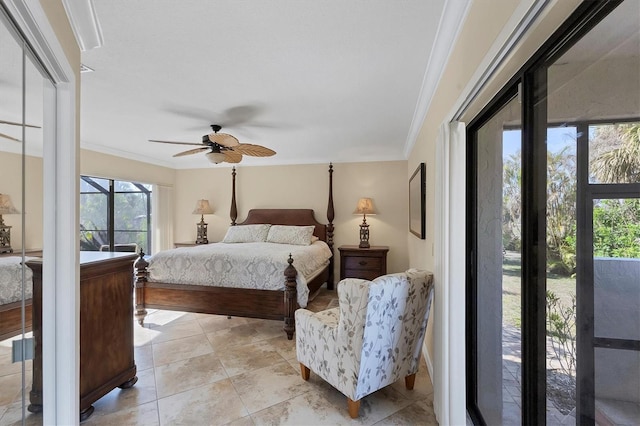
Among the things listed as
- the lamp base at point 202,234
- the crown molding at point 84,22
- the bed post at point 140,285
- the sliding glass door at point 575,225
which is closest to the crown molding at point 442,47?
the sliding glass door at point 575,225

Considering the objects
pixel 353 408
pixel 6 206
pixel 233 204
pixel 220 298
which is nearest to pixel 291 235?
pixel 233 204

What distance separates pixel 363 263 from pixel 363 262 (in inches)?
0.7

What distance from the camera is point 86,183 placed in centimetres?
464

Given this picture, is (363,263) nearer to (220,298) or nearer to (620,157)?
(220,298)

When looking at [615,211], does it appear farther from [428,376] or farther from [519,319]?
[428,376]

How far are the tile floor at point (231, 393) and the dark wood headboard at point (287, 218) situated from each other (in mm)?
2421

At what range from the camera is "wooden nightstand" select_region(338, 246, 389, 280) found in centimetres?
452

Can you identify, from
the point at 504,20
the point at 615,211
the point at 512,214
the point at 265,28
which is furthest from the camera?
the point at 265,28

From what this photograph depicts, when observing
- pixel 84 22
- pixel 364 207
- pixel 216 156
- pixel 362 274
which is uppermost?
pixel 84 22

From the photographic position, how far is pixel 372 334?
1.74 meters

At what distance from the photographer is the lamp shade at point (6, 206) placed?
1003mm

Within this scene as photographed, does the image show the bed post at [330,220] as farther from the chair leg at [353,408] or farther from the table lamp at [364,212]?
the chair leg at [353,408]

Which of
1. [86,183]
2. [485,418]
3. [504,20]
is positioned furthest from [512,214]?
[86,183]

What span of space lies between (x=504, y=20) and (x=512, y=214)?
2.63ft
